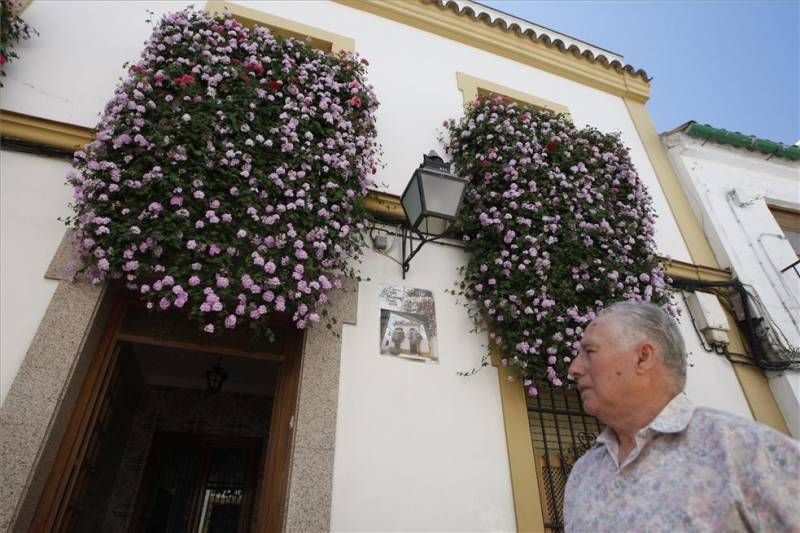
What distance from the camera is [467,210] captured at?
4496 millimetres

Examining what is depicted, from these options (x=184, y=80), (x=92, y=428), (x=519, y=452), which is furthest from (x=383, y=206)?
(x=92, y=428)

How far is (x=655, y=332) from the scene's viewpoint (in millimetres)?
1642

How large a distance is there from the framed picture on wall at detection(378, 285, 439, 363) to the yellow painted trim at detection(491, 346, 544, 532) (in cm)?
61

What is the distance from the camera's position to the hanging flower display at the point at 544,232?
381 cm

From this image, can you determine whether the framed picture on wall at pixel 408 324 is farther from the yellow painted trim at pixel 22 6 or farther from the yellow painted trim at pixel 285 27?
the yellow painted trim at pixel 22 6

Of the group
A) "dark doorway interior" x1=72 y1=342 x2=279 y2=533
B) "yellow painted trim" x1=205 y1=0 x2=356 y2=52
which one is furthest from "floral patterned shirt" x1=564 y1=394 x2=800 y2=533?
"yellow painted trim" x1=205 y1=0 x2=356 y2=52

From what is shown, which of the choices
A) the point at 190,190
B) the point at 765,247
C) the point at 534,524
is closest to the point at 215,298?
the point at 190,190

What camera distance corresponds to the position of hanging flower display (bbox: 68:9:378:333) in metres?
3.09

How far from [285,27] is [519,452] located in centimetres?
510

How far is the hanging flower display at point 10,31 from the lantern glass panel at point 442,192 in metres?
3.64

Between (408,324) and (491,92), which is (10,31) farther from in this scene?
(491,92)

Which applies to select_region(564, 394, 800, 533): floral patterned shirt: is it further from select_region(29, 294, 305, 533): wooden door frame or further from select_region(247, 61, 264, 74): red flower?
select_region(247, 61, 264, 74): red flower

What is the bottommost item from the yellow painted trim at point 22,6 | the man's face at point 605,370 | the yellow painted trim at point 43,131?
the man's face at point 605,370

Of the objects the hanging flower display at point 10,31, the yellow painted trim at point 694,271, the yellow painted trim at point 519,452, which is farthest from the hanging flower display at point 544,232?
the hanging flower display at point 10,31
